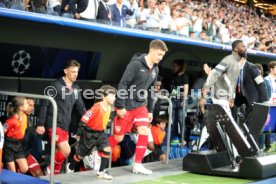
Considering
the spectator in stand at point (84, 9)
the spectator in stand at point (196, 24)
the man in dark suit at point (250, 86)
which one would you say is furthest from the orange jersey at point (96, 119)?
the spectator in stand at point (196, 24)

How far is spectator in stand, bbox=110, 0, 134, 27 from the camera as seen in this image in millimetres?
8642

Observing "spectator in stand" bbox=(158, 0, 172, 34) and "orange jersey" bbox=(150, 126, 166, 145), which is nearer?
"orange jersey" bbox=(150, 126, 166, 145)

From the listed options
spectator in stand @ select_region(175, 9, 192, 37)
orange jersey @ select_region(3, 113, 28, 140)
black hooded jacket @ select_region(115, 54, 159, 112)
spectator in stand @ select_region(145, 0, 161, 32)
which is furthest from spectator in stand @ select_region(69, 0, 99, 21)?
spectator in stand @ select_region(175, 9, 192, 37)

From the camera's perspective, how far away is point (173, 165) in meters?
7.37

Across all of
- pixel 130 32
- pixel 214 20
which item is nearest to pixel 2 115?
pixel 130 32

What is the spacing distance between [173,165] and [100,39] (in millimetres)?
2733

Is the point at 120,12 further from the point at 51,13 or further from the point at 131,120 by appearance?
the point at 131,120

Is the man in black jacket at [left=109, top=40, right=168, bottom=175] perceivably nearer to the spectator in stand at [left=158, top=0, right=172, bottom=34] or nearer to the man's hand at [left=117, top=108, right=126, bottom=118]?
the man's hand at [left=117, top=108, right=126, bottom=118]

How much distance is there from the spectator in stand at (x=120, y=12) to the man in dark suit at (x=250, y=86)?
2.15 m

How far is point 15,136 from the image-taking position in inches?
233

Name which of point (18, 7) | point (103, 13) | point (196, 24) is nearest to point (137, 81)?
point (18, 7)

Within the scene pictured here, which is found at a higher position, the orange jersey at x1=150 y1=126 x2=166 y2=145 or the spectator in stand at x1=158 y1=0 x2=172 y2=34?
the spectator in stand at x1=158 y1=0 x2=172 y2=34

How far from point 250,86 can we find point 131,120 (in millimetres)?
2078

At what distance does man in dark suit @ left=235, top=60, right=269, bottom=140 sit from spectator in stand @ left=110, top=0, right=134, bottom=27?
2147 millimetres
